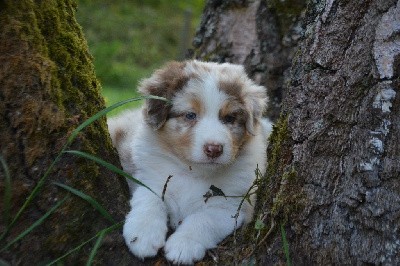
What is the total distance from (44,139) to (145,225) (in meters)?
0.76

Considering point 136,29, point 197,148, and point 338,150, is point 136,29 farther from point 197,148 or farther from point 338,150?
point 338,150

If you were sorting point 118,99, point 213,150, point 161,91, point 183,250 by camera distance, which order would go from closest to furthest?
1. point 183,250
2. point 213,150
3. point 161,91
4. point 118,99

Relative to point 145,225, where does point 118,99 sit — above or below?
below

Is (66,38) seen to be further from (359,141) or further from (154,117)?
(359,141)

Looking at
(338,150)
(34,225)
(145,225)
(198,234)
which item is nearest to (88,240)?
(34,225)

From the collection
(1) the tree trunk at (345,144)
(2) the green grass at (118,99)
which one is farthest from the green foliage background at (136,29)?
(1) the tree trunk at (345,144)

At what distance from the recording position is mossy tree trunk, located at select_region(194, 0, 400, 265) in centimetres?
287

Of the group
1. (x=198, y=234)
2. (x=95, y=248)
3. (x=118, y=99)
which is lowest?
(x=118, y=99)

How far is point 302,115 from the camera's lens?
3.16 m

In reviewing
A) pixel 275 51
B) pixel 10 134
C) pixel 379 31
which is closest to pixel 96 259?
pixel 10 134

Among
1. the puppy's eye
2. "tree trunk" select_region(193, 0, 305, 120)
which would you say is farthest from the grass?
"tree trunk" select_region(193, 0, 305, 120)

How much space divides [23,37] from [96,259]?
1.21 m

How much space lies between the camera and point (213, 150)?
150 inches

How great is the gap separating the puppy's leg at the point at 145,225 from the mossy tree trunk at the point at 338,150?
45 cm
